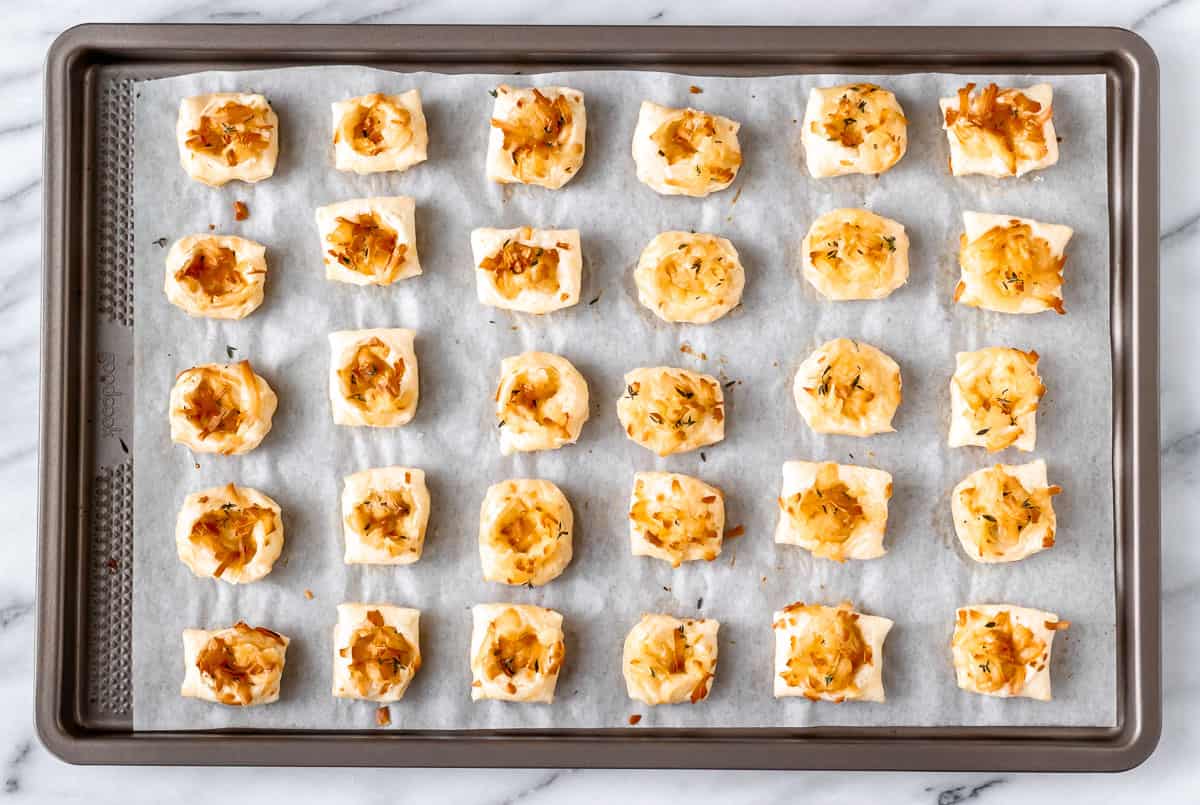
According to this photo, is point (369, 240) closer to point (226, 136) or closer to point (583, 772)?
point (226, 136)

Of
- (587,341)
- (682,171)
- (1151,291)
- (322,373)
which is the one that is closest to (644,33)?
(682,171)

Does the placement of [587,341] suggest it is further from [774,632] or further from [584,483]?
[774,632]

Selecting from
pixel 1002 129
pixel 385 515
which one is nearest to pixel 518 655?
pixel 385 515

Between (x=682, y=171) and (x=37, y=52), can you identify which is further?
(x=37, y=52)

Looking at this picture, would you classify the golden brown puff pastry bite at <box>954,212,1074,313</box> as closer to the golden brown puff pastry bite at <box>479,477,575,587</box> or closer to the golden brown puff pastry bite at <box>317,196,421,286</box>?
the golden brown puff pastry bite at <box>479,477,575,587</box>

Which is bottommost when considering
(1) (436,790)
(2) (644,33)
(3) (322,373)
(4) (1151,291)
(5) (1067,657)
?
(1) (436,790)

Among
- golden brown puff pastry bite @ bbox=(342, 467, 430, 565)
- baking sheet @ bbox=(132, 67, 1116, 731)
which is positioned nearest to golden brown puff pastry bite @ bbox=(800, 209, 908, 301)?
baking sheet @ bbox=(132, 67, 1116, 731)
